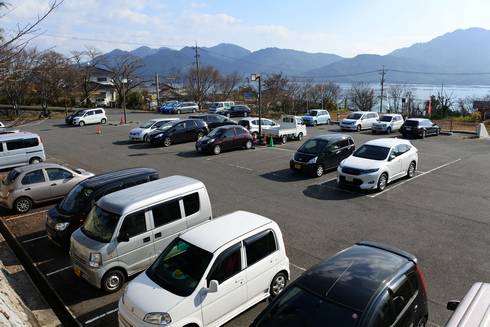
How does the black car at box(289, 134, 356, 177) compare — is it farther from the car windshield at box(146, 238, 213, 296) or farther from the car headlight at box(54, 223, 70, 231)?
the car windshield at box(146, 238, 213, 296)

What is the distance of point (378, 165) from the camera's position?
14.3 m

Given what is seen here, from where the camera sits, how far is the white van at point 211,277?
19.4 ft

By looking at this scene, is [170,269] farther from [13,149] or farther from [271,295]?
[13,149]

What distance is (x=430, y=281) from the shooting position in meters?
7.94

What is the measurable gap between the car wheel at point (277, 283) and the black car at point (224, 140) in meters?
14.7

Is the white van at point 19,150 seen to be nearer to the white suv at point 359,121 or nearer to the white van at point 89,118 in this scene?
the white van at point 89,118

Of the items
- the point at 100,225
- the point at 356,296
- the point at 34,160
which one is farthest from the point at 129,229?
the point at 34,160

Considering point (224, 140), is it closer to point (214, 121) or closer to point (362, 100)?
point (214, 121)

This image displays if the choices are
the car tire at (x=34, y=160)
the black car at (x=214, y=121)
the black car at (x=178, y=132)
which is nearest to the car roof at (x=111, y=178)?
the car tire at (x=34, y=160)

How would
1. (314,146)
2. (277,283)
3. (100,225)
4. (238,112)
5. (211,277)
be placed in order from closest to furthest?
1. (211,277)
2. (277,283)
3. (100,225)
4. (314,146)
5. (238,112)

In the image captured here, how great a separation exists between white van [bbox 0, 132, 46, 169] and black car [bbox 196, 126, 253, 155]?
8515mm

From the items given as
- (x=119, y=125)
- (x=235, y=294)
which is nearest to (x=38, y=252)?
(x=235, y=294)

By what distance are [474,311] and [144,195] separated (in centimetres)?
661

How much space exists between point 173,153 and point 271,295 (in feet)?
53.4
